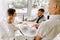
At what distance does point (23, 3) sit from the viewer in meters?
4.19

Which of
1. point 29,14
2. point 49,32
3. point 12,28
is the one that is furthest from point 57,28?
point 29,14

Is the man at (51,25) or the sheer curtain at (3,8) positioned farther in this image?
the sheer curtain at (3,8)

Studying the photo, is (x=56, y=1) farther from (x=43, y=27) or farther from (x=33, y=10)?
(x=33, y=10)

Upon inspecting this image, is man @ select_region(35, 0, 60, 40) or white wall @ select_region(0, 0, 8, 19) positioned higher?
man @ select_region(35, 0, 60, 40)

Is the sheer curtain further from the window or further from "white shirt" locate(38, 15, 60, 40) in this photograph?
"white shirt" locate(38, 15, 60, 40)

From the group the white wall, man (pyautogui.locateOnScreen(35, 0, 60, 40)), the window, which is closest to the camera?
man (pyautogui.locateOnScreen(35, 0, 60, 40))

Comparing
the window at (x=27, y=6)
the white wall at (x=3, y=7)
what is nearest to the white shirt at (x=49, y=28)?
the white wall at (x=3, y=7)

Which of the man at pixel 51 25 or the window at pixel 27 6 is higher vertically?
the man at pixel 51 25

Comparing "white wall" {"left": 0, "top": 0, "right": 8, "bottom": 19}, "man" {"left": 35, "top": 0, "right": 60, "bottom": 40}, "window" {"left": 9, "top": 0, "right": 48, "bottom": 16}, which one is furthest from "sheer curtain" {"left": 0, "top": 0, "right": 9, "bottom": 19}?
"man" {"left": 35, "top": 0, "right": 60, "bottom": 40}

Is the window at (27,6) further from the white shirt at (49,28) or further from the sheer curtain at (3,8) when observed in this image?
the white shirt at (49,28)

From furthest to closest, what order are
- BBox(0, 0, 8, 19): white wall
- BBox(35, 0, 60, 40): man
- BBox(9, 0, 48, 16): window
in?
BBox(9, 0, 48, 16): window → BBox(0, 0, 8, 19): white wall → BBox(35, 0, 60, 40): man

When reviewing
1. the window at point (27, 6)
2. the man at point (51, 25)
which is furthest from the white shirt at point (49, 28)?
the window at point (27, 6)

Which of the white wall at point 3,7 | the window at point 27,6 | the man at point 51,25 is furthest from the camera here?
the window at point 27,6

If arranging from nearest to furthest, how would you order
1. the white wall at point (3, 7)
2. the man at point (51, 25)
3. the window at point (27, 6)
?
the man at point (51, 25), the white wall at point (3, 7), the window at point (27, 6)
